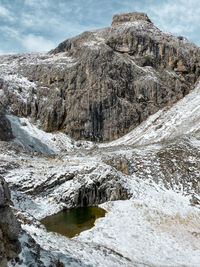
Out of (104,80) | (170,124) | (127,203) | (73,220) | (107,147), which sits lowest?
(73,220)

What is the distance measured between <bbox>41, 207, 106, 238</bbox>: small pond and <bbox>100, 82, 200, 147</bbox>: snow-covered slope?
23.6 meters

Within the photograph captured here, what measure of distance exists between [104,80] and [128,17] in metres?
36.0

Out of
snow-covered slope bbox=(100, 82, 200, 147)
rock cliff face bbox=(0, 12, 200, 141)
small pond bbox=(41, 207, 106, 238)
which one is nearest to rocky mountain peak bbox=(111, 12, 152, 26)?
rock cliff face bbox=(0, 12, 200, 141)

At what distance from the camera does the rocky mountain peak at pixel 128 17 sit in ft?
261

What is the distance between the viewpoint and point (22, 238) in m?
8.02

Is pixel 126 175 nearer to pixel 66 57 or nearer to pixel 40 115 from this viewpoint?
pixel 40 115

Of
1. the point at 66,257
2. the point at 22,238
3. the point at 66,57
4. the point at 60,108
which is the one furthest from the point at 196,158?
the point at 66,57

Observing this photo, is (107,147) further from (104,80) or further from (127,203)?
(104,80)

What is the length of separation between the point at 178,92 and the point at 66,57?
1266 inches

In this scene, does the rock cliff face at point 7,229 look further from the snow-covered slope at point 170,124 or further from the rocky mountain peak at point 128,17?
the rocky mountain peak at point 128,17

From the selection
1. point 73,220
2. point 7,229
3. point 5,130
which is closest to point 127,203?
point 73,220

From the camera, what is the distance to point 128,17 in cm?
8050

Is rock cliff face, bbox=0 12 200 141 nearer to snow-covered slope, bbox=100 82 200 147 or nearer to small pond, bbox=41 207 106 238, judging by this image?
snow-covered slope, bbox=100 82 200 147

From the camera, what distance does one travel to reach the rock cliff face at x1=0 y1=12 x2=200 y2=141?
5403 cm
